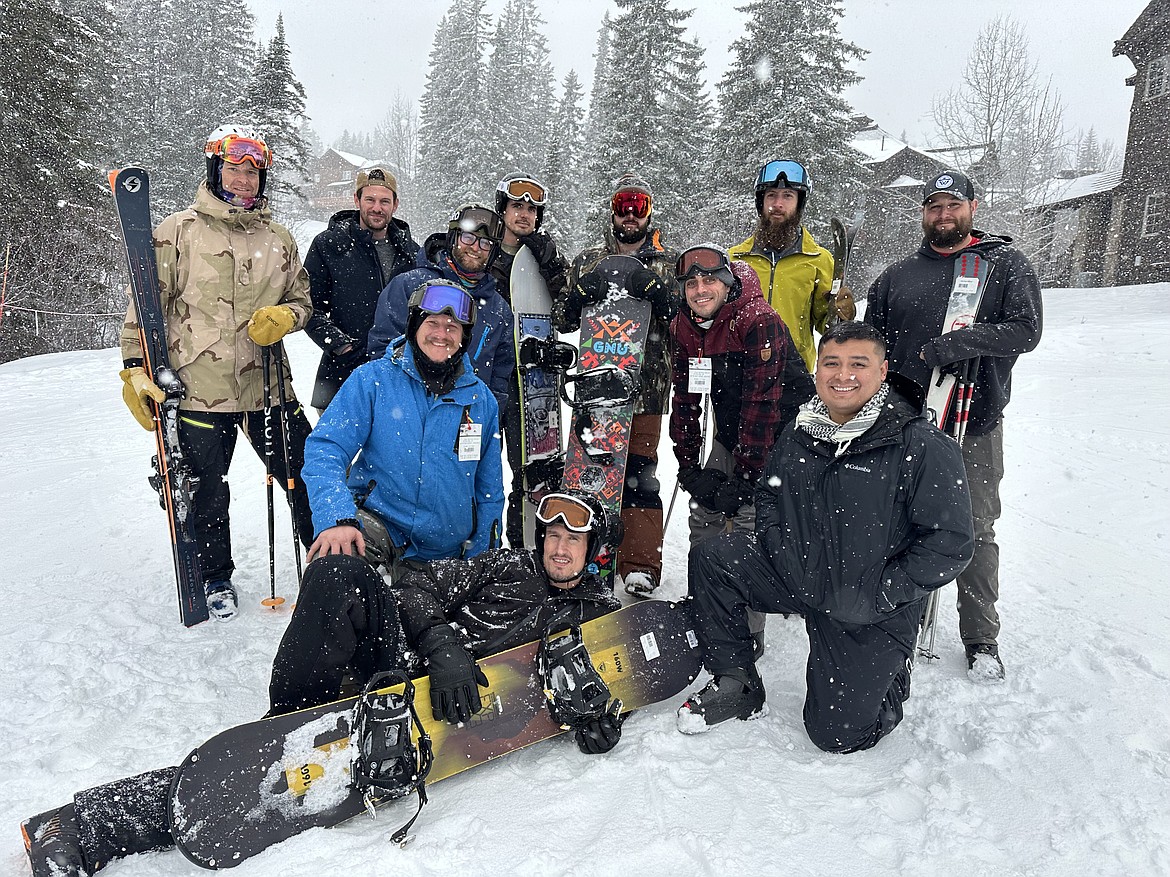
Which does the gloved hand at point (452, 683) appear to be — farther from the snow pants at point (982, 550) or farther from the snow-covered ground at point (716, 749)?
the snow pants at point (982, 550)

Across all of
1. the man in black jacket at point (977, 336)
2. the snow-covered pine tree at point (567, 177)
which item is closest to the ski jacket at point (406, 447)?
the man in black jacket at point (977, 336)

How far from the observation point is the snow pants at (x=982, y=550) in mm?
3090

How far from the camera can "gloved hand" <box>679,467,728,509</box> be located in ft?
11.0

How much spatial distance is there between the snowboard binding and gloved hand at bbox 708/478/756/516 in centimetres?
183

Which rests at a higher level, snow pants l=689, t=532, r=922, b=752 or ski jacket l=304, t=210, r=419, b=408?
ski jacket l=304, t=210, r=419, b=408

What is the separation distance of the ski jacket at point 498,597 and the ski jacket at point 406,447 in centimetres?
23

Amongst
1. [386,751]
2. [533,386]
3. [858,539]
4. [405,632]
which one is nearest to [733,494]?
[858,539]

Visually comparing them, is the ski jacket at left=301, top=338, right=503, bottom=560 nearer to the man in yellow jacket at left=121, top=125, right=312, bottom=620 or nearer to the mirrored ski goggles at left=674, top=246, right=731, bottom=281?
the man in yellow jacket at left=121, top=125, right=312, bottom=620

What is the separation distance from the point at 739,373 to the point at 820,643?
1451 millimetres

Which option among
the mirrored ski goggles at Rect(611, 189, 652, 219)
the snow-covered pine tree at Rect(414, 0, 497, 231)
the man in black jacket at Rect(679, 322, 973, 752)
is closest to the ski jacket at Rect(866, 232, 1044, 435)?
the man in black jacket at Rect(679, 322, 973, 752)

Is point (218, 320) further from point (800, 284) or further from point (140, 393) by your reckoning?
point (800, 284)

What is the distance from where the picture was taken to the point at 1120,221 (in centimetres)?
1967

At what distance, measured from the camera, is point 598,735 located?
8.11 ft

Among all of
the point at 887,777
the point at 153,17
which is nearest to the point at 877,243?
the point at 887,777
